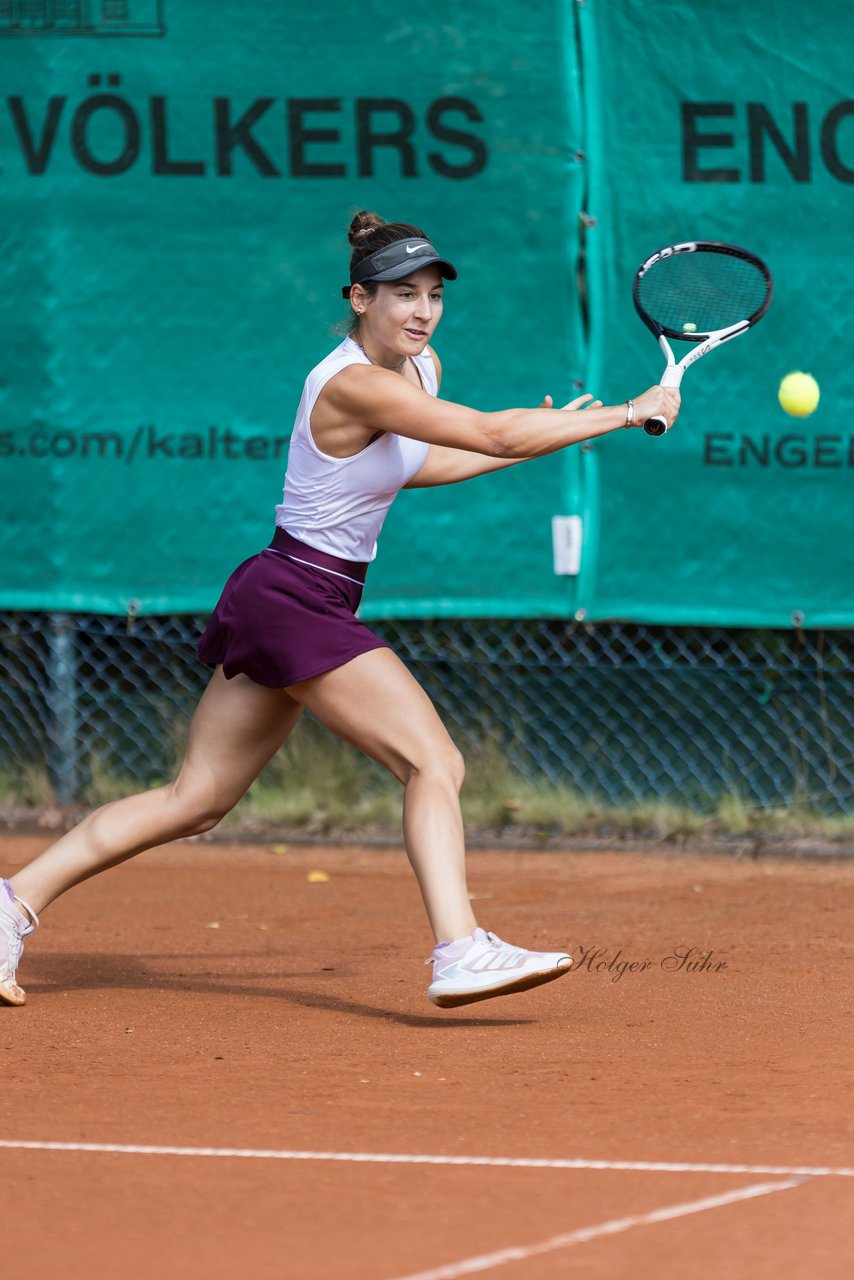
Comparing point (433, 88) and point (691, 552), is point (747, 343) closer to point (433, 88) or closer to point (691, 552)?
point (691, 552)

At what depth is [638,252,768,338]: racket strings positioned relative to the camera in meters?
5.45

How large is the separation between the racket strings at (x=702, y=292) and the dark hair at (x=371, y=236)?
97cm

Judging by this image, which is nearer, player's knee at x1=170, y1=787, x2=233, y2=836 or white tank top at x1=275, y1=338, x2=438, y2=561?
white tank top at x1=275, y1=338, x2=438, y2=561

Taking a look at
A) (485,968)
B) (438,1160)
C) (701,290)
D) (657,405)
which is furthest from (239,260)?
(438,1160)

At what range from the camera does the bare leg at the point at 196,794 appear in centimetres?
475

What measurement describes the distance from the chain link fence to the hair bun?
269cm

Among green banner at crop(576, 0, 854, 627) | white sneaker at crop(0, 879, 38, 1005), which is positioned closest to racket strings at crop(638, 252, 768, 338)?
green banner at crop(576, 0, 854, 627)

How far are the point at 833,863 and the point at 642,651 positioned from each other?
3.54 feet

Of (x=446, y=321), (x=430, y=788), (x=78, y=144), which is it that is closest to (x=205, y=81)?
(x=78, y=144)

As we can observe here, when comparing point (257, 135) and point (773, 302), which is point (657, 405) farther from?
point (257, 135)

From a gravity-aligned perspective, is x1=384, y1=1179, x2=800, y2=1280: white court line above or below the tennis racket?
below

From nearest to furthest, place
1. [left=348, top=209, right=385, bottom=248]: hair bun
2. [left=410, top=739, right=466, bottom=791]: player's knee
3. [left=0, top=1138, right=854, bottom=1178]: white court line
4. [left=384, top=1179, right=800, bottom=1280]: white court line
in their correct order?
[left=384, top=1179, right=800, bottom=1280]: white court line, [left=0, top=1138, right=854, bottom=1178]: white court line, [left=410, top=739, right=466, bottom=791]: player's knee, [left=348, top=209, right=385, bottom=248]: hair bun

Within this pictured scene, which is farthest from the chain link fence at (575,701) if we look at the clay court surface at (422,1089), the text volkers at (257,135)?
the text volkers at (257,135)

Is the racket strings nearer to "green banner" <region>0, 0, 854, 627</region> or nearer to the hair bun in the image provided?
the hair bun
